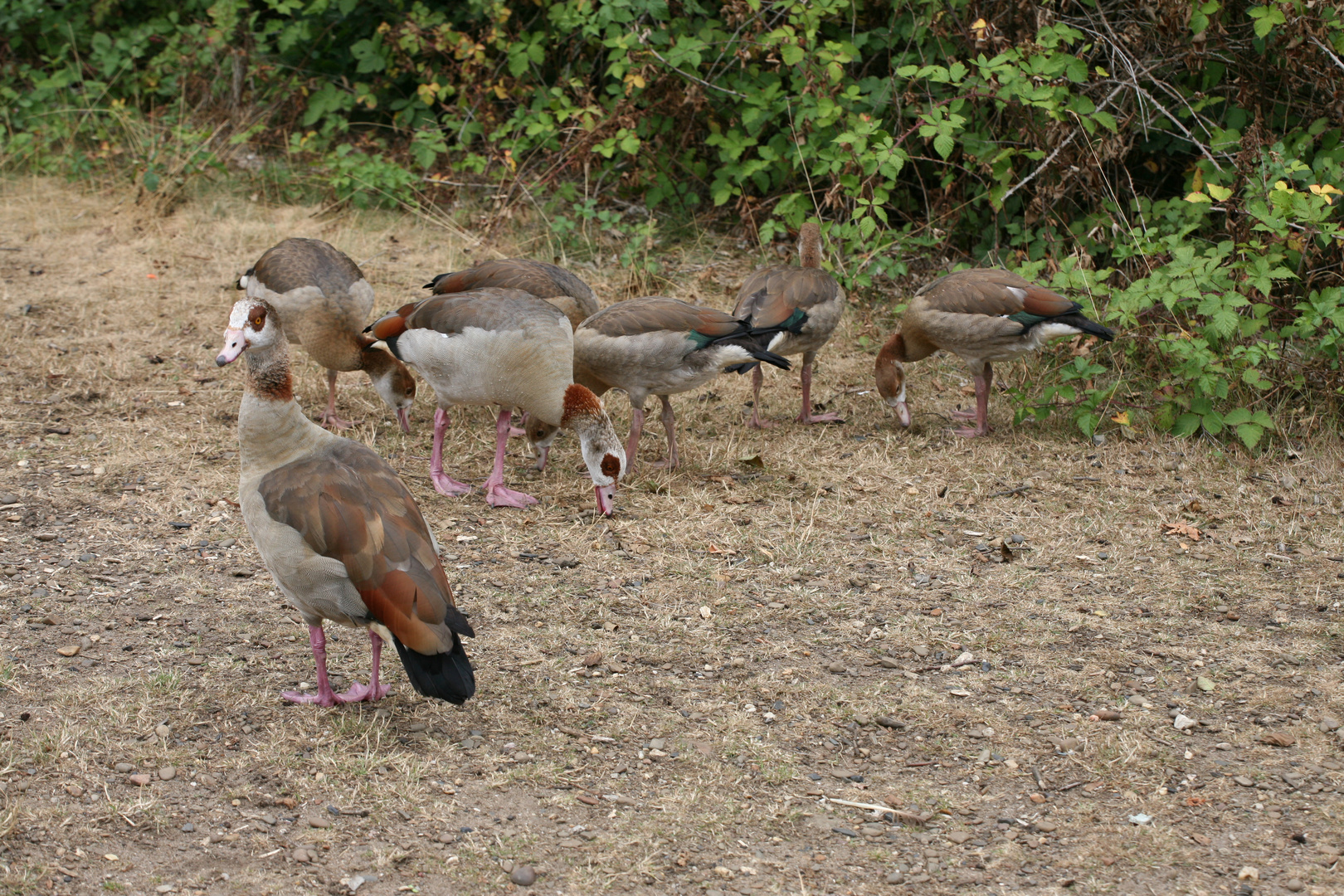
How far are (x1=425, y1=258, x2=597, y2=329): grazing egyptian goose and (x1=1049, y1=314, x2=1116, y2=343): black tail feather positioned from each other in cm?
274

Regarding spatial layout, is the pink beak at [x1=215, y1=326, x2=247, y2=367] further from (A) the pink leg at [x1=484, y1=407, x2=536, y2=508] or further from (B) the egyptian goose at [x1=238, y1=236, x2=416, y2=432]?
(B) the egyptian goose at [x1=238, y1=236, x2=416, y2=432]

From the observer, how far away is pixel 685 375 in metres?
6.51

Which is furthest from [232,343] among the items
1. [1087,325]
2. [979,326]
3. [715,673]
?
[1087,325]

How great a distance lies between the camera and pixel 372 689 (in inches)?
168

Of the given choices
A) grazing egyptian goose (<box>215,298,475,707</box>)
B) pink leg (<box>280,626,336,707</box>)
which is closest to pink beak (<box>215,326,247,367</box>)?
grazing egyptian goose (<box>215,298,475,707</box>)

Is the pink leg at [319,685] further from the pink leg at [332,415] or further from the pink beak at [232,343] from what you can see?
the pink leg at [332,415]

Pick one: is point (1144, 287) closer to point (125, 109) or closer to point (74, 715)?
point (74, 715)

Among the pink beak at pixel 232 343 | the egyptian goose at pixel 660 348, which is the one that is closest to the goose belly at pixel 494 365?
the egyptian goose at pixel 660 348

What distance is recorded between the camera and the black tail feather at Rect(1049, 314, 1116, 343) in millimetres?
6613

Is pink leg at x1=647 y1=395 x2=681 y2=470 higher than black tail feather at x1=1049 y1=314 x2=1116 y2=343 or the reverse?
the reverse

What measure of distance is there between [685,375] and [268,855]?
3.70 metres

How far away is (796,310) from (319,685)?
371 centimetres

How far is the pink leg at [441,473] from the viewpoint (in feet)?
20.7

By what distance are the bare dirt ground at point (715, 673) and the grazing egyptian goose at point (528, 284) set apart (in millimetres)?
865
